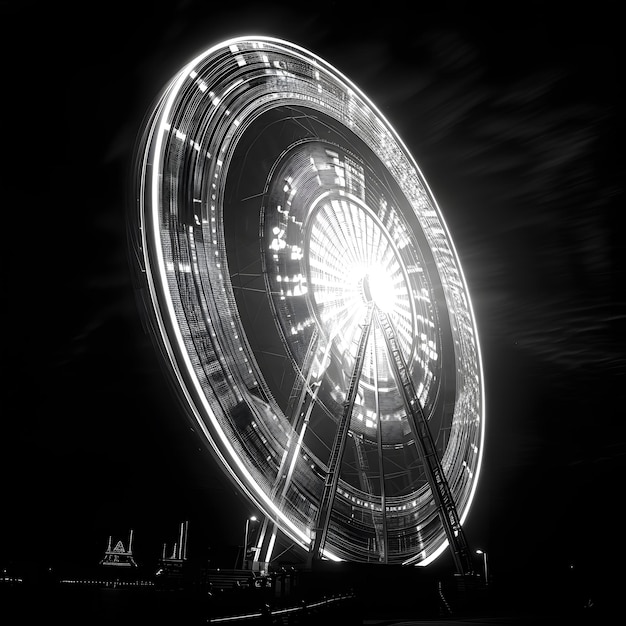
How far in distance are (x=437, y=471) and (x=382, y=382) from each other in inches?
109

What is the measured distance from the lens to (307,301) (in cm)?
1179

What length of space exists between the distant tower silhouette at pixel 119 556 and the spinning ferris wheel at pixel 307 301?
9.72 m

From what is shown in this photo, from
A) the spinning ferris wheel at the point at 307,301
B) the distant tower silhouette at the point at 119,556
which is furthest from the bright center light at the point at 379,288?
the distant tower silhouette at the point at 119,556

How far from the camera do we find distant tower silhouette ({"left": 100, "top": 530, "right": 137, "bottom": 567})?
18.2 metres

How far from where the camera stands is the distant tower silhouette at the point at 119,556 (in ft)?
59.7

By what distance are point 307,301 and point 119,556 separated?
1321 centimetres

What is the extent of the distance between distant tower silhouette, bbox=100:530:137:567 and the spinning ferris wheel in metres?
9.72

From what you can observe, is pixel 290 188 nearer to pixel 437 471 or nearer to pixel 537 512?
pixel 437 471

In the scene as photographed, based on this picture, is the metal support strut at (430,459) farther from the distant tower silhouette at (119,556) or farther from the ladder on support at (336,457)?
the distant tower silhouette at (119,556)

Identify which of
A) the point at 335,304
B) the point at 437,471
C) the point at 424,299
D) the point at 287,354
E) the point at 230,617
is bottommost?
the point at 230,617

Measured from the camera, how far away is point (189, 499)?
20.1m

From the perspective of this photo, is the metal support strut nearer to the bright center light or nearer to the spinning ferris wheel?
the spinning ferris wheel

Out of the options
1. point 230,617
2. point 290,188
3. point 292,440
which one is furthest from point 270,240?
point 230,617

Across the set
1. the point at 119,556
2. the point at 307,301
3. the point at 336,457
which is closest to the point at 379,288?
the point at 307,301
